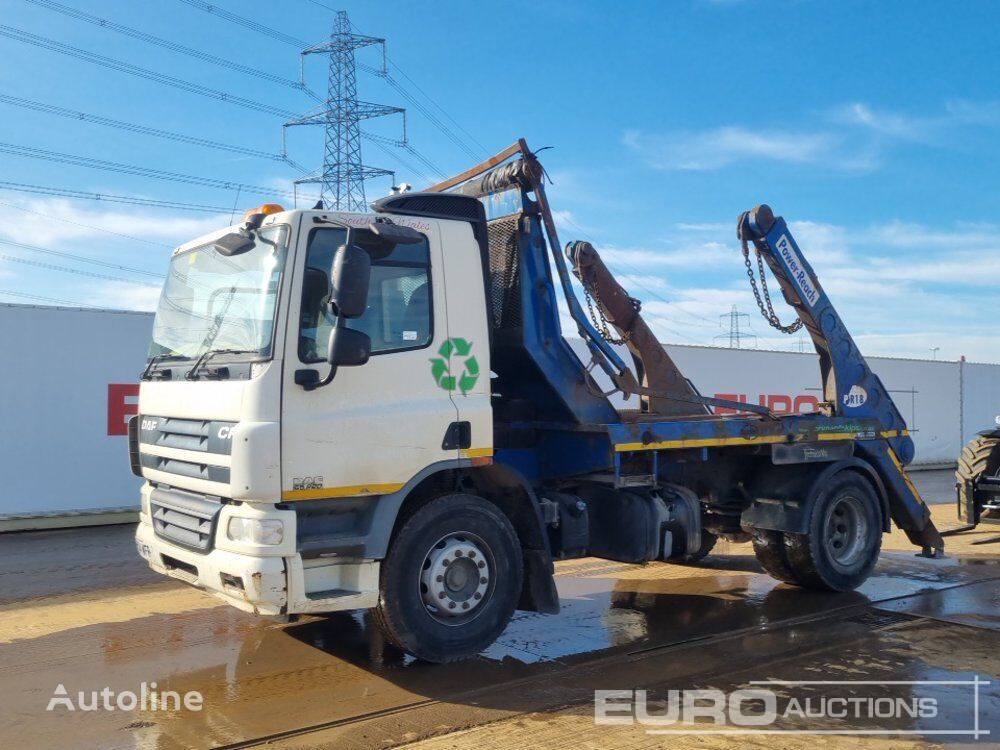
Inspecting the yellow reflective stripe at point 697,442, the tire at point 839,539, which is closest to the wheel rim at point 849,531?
the tire at point 839,539

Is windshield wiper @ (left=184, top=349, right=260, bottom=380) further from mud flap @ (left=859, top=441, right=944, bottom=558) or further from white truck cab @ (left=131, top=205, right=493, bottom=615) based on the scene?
mud flap @ (left=859, top=441, right=944, bottom=558)

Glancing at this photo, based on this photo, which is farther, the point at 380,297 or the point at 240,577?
the point at 380,297

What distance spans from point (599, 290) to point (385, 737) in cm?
419

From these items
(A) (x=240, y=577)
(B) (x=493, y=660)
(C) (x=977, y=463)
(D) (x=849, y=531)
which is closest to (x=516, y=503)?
(B) (x=493, y=660)

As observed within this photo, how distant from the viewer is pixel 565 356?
6461 millimetres

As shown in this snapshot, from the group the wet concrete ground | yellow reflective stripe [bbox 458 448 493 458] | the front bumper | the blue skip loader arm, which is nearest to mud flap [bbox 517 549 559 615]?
the wet concrete ground

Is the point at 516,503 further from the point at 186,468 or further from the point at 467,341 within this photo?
the point at 186,468

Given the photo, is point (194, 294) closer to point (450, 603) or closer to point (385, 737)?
point (450, 603)

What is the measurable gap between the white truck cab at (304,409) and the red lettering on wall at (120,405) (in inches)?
248

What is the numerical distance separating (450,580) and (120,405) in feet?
25.7

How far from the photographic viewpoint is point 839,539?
26.2 ft

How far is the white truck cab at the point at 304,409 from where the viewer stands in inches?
193

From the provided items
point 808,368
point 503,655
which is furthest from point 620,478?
point 808,368

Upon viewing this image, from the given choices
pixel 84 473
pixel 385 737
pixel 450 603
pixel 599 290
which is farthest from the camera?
pixel 84 473
